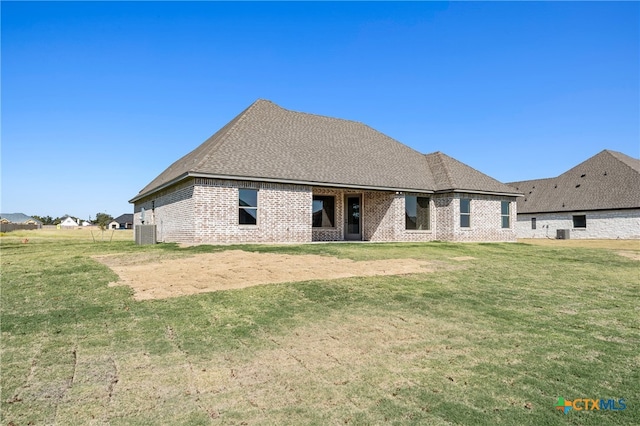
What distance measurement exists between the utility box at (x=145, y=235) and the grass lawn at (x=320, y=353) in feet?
32.2

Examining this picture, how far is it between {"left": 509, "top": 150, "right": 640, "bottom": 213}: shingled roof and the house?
575 inches

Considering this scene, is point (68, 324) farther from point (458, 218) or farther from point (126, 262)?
point (458, 218)

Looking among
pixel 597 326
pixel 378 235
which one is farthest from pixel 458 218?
pixel 597 326

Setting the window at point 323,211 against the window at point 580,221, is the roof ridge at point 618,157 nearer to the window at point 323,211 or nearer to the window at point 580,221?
the window at point 580,221

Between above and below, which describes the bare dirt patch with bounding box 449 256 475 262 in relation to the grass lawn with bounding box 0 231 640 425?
above

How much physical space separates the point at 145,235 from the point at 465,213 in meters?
18.1

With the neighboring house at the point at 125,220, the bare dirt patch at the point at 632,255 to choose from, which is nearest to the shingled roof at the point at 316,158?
the bare dirt patch at the point at 632,255

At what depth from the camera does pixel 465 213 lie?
950 inches

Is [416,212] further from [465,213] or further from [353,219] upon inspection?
[353,219]

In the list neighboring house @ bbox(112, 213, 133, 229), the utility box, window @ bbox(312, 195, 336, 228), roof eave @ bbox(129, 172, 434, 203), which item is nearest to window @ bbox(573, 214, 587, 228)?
roof eave @ bbox(129, 172, 434, 203)

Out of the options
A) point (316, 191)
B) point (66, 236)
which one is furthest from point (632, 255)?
point (66, 236)

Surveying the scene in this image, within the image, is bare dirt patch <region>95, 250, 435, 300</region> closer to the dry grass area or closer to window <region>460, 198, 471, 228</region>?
window <region>460, 198, 471, 228</region>

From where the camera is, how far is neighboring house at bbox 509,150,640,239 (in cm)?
3312

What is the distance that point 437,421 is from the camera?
3.48 m
